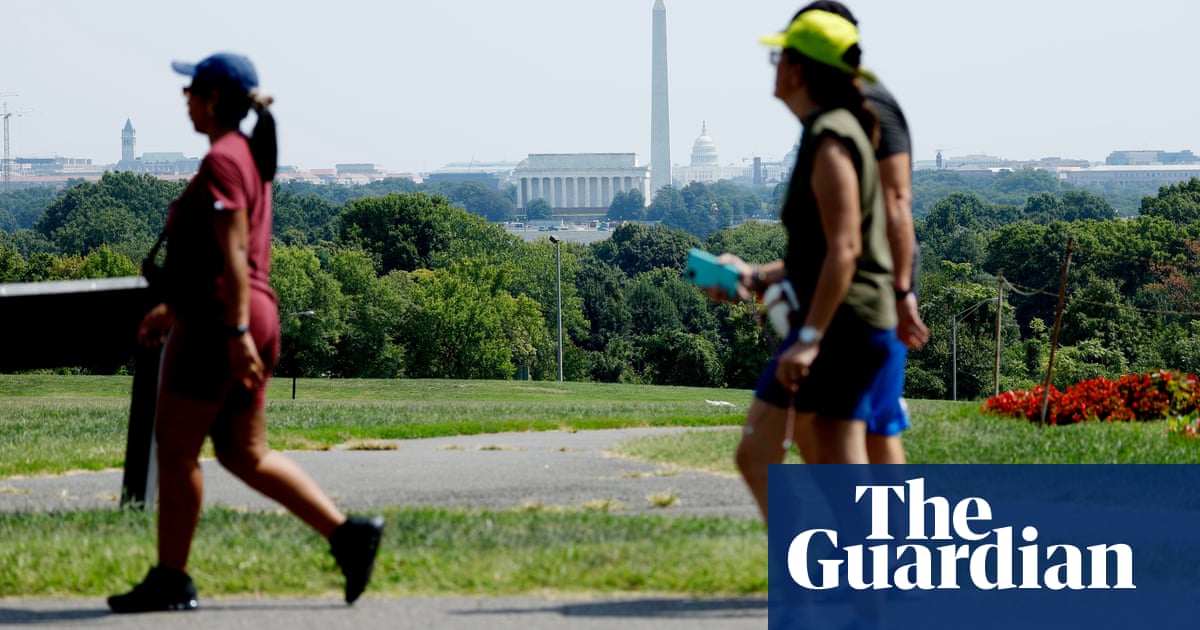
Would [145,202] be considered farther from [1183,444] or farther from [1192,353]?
[1183,444]

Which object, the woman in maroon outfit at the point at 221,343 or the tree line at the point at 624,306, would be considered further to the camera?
the tree line at the point at 624,306

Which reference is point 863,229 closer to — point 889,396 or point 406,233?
point 889,396

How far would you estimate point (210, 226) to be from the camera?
18.8 ft

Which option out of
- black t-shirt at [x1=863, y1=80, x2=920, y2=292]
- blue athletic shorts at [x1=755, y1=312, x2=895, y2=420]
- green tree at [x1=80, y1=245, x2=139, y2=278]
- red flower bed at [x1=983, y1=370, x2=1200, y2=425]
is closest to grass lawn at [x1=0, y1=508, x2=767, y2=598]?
blue athletic shorts at [x1=755, y1=312, x2=895, y2=420]

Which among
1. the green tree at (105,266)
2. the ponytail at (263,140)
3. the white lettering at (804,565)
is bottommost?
the green tree at (105,266)

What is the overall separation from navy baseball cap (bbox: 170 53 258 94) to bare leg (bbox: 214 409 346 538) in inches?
44.4

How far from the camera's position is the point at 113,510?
8180 millimetres

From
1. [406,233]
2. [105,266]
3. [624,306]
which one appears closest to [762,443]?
[105,266]

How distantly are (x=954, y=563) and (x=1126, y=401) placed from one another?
9.01 m

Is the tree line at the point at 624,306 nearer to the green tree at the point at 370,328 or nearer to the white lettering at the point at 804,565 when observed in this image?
the green tree at the point at 370,328

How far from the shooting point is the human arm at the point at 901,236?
602 centimetres

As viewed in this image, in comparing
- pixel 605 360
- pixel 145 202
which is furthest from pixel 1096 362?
pixel 145 202

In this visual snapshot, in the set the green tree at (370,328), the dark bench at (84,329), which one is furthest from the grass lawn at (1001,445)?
the green tree at (370,328)

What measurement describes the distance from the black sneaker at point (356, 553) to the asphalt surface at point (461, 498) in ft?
0.26
